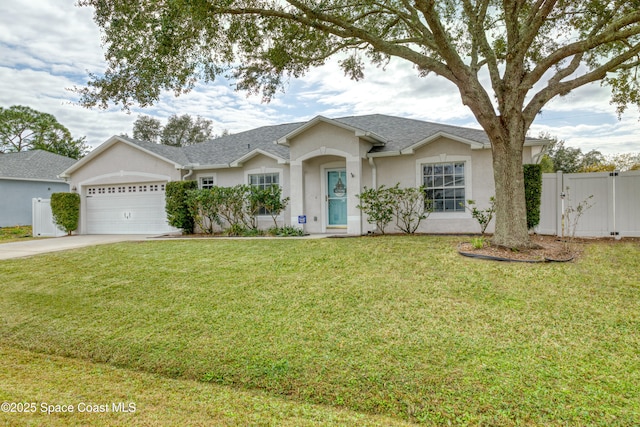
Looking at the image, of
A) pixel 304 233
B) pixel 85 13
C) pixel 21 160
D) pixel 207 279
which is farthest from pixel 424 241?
pixel 21 160

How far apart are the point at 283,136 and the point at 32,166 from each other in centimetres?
1818

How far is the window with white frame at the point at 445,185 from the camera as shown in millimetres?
11750

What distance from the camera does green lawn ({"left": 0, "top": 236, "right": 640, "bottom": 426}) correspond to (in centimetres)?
336

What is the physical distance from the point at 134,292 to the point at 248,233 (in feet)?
21.4

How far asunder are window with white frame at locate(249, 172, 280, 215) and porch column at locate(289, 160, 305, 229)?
1146mm

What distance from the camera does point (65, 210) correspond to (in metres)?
16.1

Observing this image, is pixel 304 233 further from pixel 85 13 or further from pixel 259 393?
pixel 259 393

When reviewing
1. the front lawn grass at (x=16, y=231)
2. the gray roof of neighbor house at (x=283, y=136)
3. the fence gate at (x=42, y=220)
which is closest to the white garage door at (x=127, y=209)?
the fence gate at (x=42, y=220)

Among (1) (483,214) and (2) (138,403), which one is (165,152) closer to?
(1) (483,214)

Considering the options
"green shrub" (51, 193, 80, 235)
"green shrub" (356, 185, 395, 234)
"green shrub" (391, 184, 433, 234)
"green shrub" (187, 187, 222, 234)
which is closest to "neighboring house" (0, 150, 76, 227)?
"green shrub" (51, 193, 80, 235)

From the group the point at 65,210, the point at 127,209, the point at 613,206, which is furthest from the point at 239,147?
the point at 613,206

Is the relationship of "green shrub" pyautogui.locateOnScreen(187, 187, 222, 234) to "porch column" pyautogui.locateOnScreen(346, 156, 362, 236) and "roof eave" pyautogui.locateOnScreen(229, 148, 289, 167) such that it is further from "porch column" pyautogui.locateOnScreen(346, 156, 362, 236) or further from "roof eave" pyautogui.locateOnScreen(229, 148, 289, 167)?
"porch column" pyautogui.locateOnScreen(346, 156, 362, 236)

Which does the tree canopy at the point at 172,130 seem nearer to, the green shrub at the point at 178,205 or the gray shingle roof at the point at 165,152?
the gray shingle roof at the point at 165,152

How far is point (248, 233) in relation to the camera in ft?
42.7
